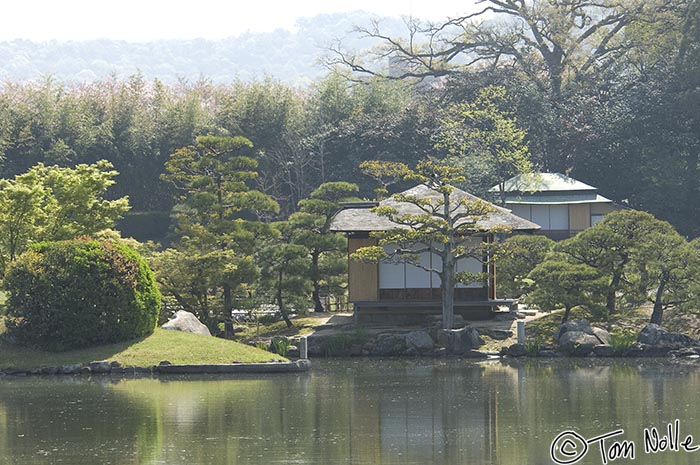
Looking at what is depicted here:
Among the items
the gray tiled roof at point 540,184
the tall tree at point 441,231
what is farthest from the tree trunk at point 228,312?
the gray tiled roof at point 540,184

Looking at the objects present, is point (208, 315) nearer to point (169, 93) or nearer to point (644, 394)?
point (644, 394)

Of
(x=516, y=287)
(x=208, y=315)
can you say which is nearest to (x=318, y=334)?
(x=208, y=315)

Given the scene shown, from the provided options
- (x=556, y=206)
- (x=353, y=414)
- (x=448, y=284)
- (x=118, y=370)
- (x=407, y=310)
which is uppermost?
(x=556, y=206)

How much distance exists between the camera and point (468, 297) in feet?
111

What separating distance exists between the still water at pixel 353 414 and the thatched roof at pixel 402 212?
6032 millimetres

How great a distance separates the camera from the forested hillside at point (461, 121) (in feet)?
159

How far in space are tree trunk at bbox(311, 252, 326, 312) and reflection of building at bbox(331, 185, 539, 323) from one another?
1.51 m

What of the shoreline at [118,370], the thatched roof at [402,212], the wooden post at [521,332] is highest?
the thatched roof at [402,212]

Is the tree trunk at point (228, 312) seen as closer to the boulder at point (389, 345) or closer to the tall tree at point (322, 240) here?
the tall tree at point (322, 240)

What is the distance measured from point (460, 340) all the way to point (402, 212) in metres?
4.56

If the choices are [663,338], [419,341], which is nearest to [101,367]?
[419,341]

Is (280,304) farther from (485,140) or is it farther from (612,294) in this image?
(485,140)

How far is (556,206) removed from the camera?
46250mm

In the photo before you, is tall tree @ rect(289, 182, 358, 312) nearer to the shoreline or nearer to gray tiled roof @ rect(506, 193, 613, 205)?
the shoreline
